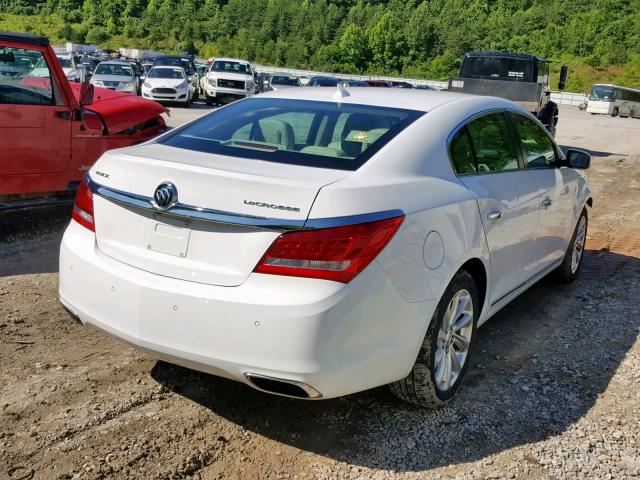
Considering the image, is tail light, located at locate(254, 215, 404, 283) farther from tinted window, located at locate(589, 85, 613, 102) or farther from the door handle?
tinted window, located at locate(589, 85, 613, 102)

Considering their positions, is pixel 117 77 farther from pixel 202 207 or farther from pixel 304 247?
pixel 304 247

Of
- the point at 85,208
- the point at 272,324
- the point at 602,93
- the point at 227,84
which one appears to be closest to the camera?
the point at 272,324

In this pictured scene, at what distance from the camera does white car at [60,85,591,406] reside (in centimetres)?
287

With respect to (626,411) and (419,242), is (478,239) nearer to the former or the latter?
(419,242)

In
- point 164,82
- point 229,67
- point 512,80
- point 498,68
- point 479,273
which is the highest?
point 498,68

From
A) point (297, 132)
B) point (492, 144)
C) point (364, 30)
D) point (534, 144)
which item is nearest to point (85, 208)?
point (297, 132)

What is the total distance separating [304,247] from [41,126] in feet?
15.0

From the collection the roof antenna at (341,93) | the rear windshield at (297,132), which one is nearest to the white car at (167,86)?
the rear windshield at (297,132)

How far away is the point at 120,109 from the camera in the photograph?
7.52 meters

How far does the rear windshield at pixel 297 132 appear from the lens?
3445mm

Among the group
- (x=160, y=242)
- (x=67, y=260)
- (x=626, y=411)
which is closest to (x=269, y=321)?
(x=160, y=242)

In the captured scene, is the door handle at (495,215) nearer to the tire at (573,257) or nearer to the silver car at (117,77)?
the tire at (573,257)

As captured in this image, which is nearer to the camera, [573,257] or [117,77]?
[573,257]

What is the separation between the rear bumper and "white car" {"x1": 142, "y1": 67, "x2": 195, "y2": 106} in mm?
22498
